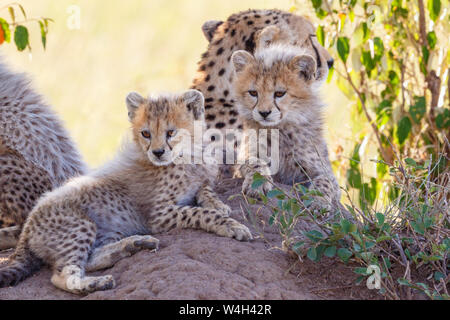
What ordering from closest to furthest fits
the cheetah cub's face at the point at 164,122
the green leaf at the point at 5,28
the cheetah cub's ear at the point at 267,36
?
the cheetah cub's face at the point at 164,122 < the green leaf at the point at 5,28 < the cheetah cub's ear at the point at 267,36

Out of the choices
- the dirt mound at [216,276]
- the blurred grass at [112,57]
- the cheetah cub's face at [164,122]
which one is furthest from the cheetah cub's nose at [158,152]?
the blurred grass at [112,57]

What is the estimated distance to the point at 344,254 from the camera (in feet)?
9.89

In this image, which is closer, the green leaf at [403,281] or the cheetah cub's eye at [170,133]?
the green leaf at [403,281]

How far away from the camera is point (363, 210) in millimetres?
3348

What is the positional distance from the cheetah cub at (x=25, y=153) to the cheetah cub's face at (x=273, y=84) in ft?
3.71

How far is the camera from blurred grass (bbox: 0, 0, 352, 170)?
9.81m

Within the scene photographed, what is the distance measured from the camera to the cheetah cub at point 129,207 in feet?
11.0

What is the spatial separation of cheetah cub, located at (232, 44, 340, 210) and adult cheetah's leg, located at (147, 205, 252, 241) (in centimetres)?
47

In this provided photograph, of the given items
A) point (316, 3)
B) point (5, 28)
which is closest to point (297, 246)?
point (5, 28)

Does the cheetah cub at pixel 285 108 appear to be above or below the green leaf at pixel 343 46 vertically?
below

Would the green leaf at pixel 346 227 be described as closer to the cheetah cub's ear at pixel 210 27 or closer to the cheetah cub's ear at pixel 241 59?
the cheetah cub's ear at pixel 241 59

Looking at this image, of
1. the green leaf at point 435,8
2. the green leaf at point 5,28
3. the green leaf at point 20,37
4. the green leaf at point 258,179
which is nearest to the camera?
the green leaf at point 258,179

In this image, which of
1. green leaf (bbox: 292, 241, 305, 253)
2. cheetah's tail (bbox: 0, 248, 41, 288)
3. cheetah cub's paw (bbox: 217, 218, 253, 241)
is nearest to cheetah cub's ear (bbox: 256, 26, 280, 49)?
cheetah cub's paw (bbox: 217, 218, 253, 241)

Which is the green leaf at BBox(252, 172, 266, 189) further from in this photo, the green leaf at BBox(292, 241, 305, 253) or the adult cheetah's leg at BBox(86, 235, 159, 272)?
the adult cheetah's leg at BBox(86, 235, 159, 272)
